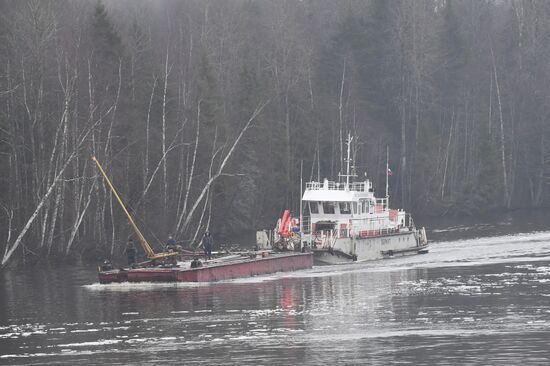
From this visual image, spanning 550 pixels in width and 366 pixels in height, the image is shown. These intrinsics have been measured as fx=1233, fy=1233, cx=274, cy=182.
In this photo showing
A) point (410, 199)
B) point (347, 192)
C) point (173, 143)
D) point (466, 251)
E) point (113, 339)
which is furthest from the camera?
point (410, 199)

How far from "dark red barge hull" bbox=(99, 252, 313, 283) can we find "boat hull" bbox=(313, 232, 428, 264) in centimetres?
360

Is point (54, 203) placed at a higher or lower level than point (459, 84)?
lower

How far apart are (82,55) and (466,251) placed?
26842mm

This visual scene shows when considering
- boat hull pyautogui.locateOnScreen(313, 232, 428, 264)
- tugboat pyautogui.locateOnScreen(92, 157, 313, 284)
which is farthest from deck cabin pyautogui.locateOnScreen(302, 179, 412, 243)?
tugboat pyautogui.locateOnScreen(92, 157, 313, 284)

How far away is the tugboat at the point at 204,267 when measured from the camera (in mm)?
55781

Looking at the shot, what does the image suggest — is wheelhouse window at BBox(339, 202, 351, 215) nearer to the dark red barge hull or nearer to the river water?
the river water

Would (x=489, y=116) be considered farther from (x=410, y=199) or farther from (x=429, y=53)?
(x=410, y=199)

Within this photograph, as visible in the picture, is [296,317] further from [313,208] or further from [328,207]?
[313,208]

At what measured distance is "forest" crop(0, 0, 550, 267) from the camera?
239ft

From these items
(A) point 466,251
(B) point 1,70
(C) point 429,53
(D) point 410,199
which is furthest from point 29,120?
(C) point 429,53

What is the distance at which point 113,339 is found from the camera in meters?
41.8

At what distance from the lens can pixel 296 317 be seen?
1818 inches

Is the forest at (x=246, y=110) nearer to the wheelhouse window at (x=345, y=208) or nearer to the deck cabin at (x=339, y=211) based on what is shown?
the deck cabin at (x=339, y=211)

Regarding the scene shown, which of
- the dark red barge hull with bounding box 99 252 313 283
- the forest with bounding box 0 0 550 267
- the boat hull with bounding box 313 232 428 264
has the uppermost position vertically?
the forest with bounding box 0 0 550 267
